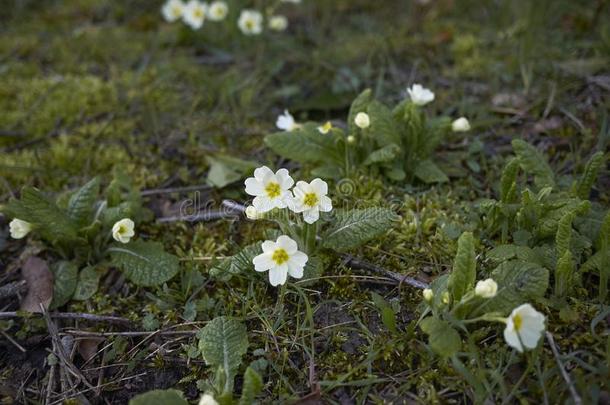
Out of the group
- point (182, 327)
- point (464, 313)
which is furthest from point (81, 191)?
point (464, 313)

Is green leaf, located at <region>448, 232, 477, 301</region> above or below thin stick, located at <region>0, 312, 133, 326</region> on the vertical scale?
above

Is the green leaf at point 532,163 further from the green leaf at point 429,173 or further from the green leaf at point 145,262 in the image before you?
the green leaf at point 145,262

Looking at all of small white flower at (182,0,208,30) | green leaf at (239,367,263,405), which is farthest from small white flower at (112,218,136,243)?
small white flower at (182,0,208,30)

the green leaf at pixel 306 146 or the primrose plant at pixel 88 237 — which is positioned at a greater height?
the green leaf at pixel 306 146

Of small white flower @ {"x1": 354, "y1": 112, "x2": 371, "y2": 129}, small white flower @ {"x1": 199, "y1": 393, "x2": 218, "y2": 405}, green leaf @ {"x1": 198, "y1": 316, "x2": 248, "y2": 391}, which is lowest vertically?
green leaf @ {"x1": 198, "y1": 316, "x2": 248, "y2": 391}

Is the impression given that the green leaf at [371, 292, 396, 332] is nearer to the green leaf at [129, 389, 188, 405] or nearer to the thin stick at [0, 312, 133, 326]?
the green leaf at [129, 389, 188, 405]

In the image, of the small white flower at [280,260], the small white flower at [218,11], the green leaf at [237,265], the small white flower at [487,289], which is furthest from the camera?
the small white flower at [218,11]

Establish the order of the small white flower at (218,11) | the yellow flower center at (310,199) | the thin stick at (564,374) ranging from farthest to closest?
the small white flower at (218,11), the yellow flower center at (310,199), the thin stick at (564,374)

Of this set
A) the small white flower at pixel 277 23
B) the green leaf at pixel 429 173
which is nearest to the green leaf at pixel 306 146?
the green leaf at pixel 429 173
